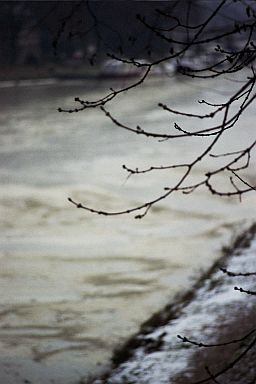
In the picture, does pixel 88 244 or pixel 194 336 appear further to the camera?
pixel 88 244

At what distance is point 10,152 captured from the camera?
Result: 23.5 m

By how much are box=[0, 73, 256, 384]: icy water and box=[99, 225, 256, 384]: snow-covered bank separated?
0.25m

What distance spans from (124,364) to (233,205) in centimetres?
794

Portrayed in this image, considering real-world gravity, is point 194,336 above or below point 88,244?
above

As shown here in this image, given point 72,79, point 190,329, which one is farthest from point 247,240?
point 72,79

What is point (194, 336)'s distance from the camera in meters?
9.86

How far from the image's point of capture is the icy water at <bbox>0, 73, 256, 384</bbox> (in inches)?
387

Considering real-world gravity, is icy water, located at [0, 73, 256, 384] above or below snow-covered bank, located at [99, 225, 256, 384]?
below

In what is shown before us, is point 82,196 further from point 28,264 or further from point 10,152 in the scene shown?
point 10,152

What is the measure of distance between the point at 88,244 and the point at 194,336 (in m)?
4.26

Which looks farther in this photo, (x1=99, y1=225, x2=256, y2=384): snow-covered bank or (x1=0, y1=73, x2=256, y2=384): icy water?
(x1=0, y1=73, x2=256, y2=384): icy water

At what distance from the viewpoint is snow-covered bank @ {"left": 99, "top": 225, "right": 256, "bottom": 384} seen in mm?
8789

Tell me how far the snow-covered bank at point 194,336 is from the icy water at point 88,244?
25 centimetres

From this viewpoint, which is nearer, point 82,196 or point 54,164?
point 82,196
